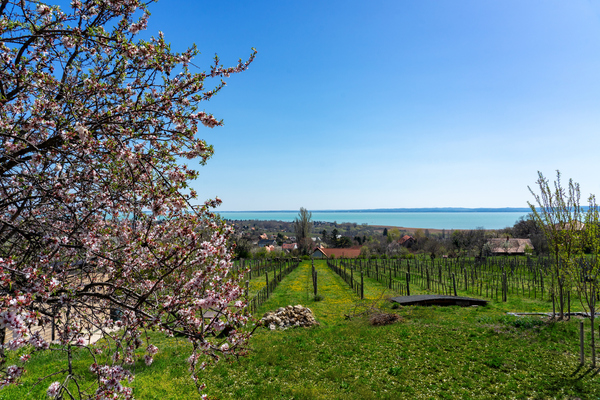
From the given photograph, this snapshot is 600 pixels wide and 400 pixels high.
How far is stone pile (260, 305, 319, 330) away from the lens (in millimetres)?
Result: 15867

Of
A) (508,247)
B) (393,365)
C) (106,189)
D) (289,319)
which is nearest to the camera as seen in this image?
(106,189)

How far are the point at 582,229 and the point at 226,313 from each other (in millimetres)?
14168

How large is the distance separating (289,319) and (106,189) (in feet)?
45.3

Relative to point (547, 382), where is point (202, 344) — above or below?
above

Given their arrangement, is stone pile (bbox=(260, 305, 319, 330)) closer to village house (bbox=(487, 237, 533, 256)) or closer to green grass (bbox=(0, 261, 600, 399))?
green grass (bbox=(0, 261, 600, 399))

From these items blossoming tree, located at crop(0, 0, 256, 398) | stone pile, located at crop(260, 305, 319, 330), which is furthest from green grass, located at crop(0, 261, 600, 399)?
blossoming tree, located at crop(0, 0, 256, 398)

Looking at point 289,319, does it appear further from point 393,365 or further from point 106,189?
point 106,189

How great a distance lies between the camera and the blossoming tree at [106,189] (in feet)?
11.7

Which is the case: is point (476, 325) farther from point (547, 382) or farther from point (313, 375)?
point (313, 375)

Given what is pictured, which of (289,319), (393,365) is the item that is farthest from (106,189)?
(289,319)

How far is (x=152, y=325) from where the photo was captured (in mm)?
3512

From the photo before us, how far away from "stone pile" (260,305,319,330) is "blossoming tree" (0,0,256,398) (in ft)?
39.8

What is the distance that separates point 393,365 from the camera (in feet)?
33.4

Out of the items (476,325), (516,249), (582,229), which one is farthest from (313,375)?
(516,249)
